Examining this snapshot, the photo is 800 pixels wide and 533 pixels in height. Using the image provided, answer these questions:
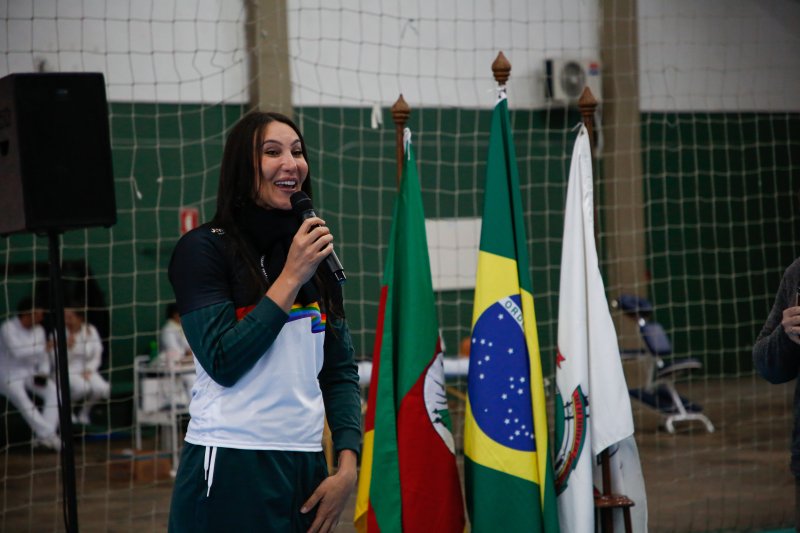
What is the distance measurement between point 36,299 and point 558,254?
457 cm

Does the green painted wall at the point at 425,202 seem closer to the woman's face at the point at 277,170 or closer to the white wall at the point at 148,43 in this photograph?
the white wall at the point at 148,43

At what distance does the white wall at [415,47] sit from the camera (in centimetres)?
726

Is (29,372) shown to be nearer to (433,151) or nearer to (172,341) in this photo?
(172,341)

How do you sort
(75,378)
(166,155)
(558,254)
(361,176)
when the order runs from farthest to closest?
(558,254)
(361,176)
(166,155)
(75,378)

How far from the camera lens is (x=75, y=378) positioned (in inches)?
284

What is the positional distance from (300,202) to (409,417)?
4.22ft

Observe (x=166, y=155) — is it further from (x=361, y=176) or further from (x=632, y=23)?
(x=632, y=23)

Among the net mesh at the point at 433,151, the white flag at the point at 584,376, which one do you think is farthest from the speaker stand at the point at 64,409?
the net mesh at the point at 433,151

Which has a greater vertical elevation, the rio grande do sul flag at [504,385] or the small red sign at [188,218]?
the small red sign at [188,218]

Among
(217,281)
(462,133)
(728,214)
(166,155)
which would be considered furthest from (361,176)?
(217,281)

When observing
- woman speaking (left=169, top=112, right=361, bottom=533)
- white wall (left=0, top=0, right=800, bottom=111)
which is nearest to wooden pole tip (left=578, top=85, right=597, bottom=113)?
woman speaking (left=169, top=112, right=361, bottom=533)

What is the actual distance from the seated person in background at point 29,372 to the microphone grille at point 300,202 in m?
5.47

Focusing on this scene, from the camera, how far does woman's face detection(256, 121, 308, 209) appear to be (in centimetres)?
181

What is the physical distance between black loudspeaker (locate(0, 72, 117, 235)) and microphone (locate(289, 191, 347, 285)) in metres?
1.06
